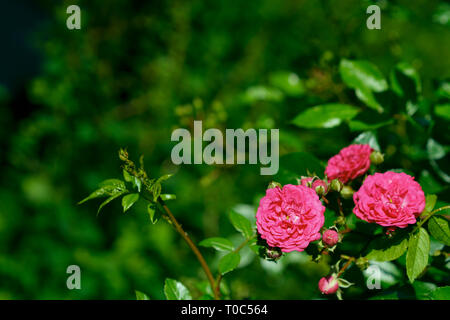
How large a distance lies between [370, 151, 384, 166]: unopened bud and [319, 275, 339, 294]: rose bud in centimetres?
22

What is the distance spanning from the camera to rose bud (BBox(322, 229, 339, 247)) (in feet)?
1.94

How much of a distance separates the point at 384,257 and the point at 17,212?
5.21 feet

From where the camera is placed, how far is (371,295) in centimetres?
74

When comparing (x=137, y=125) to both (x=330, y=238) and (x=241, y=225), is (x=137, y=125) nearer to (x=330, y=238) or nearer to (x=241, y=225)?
(x=241, y=225)

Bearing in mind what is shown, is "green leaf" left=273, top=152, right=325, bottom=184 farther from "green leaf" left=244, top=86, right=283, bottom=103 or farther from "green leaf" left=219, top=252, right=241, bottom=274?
"green leaf" left=244, top=86, right=283, bottom=103

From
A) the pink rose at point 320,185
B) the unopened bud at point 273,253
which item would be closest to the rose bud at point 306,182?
the pink rose at point 320,185

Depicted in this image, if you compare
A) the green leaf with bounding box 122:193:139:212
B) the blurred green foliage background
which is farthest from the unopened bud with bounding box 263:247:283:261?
the blurred green foliage background

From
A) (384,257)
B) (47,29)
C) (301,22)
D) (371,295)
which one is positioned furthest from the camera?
(301,22)

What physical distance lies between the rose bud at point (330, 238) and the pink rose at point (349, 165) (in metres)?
0.11

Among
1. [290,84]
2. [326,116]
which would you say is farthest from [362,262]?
[290,84]

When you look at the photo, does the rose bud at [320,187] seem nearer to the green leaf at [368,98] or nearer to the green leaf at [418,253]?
the green leaf at [418,253]

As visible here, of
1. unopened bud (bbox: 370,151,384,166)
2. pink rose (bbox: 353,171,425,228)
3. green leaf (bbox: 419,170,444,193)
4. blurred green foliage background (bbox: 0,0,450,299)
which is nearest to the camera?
pink rose (bbox: 353,171,425,228)
